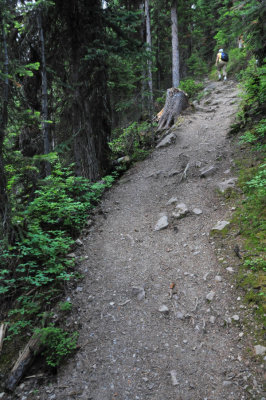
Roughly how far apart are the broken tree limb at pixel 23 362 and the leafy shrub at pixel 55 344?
0.45 feet

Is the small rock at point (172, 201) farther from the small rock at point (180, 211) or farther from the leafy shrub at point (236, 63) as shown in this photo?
the leafy shrub at point (236, 63)

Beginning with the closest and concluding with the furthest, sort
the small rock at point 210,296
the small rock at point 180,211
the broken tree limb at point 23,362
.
Result: the broken tree limb at point 23,362 → the small rock at point 210,296 → the small rock at point 180,211

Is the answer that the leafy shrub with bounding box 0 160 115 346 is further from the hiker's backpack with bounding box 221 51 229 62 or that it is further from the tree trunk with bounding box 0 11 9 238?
the hiker's backpack with bounding box 221 51 229 62

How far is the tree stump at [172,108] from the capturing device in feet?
41.3

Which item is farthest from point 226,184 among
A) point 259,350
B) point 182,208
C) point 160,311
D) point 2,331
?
point 2,331

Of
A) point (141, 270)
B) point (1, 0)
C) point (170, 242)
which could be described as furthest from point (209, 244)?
point (1, 0)

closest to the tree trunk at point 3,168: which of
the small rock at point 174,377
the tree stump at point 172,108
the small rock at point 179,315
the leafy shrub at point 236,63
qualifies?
the small rock at point 179,315

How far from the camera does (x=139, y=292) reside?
4.48m

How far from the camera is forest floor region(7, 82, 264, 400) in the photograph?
10.1 feet

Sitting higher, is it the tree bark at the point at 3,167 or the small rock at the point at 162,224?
the tree bark at the point at 3,167

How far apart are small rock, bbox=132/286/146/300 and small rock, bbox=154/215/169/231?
1.95 metres

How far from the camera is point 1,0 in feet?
11.5

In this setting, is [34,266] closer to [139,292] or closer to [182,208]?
[139,292]

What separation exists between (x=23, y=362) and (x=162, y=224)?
4.10 meters
